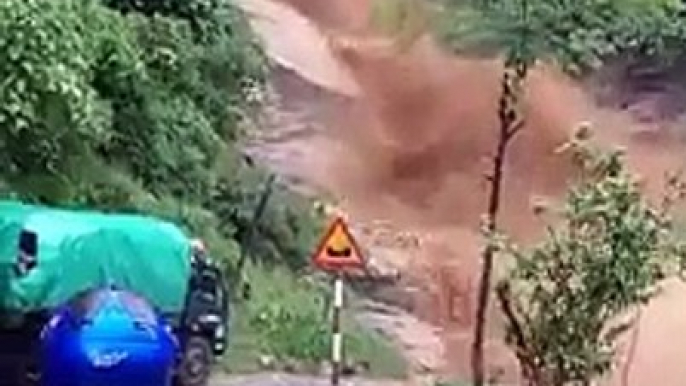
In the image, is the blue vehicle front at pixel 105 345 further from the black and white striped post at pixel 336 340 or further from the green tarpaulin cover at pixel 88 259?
the black and white striped post at pixel 336 340

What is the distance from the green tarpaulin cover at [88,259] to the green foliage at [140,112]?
52.5 inches

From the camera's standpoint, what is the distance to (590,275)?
14938 mm

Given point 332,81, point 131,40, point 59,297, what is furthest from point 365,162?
point 59,297

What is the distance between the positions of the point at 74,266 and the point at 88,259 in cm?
14

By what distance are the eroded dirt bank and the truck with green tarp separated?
1422 cm

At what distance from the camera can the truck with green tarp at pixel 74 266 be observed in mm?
17406

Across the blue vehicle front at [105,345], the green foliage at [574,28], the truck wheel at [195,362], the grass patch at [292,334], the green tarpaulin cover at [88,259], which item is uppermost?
the green foliage at [574,28]

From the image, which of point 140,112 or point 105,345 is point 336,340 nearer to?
point 140,112

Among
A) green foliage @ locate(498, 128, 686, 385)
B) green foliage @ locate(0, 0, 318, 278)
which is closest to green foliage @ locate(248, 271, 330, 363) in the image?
green foliage @ locate(0, 0, 318, 278)

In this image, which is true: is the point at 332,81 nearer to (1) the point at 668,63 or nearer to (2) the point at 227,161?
(1) the point at 668,63

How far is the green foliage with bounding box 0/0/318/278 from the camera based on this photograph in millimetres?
18844

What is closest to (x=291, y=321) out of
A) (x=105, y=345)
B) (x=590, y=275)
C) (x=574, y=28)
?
(x=105, y=345)

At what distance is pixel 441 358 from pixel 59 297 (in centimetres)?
1016

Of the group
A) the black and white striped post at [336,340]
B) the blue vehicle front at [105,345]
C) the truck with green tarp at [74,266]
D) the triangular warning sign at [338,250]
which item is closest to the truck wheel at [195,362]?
the truck with green tarp at [74,266]
